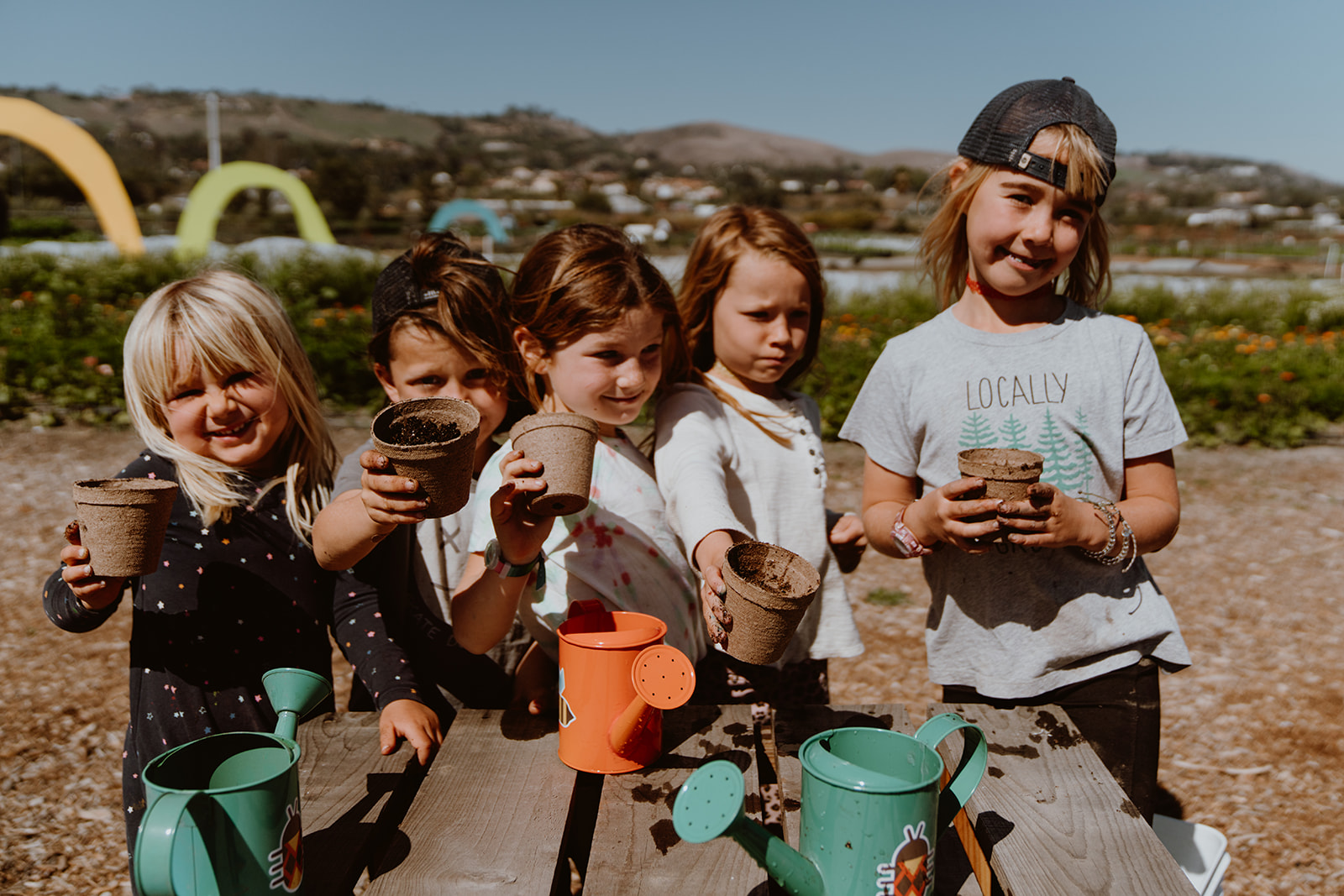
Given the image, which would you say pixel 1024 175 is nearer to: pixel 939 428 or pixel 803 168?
pixel 939 428

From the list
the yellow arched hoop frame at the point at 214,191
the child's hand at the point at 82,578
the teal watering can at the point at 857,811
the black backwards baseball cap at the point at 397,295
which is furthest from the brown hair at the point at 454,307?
the yellow arched hoop frame at the point at 214,191

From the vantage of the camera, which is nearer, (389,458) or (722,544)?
(389,458)

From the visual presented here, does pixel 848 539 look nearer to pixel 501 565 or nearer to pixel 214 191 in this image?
pixel 501 565

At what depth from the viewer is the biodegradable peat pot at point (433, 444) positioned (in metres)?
1.40

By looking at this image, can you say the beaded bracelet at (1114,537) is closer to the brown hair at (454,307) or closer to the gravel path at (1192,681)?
the brown hair at (454,307)

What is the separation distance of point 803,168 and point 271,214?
6132 cm

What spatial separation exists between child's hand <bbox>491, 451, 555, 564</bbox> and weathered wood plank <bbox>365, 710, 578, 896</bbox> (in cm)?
36

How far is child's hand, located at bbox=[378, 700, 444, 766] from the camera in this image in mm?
1710

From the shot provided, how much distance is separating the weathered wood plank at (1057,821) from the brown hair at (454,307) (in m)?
1.28

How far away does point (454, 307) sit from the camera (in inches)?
83.2

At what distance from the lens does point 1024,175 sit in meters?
1.92

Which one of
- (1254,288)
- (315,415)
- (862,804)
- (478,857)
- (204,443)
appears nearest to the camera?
(862,804)

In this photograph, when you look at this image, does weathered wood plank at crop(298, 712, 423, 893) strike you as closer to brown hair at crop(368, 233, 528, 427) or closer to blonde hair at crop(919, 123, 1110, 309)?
brown hair at crop(368, 233, 528, 427)

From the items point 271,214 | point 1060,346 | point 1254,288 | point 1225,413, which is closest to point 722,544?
point 1060,346
